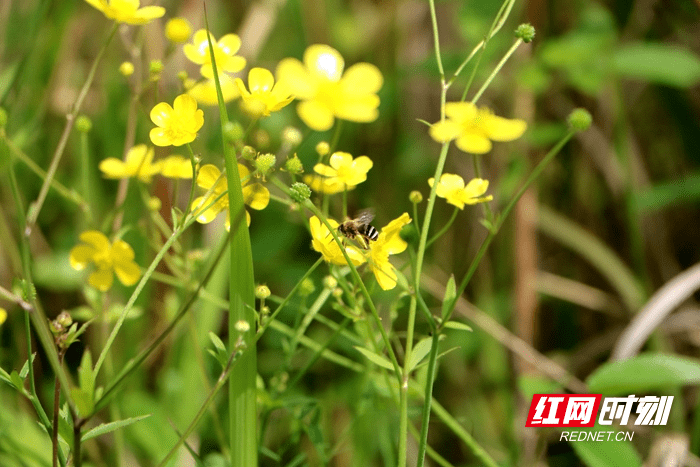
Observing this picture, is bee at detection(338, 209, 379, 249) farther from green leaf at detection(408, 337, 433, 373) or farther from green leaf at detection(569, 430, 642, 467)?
green leaf at detection(569, 430, 642, 467)

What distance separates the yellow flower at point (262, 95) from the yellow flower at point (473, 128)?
13cm

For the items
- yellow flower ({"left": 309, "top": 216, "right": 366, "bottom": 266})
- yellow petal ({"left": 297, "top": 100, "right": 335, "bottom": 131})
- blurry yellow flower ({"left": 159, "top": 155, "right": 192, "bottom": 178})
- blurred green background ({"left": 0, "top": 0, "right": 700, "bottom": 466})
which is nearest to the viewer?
yellow petal ({"left": 297, "top": 100, "right": 335, "bottom": 131})

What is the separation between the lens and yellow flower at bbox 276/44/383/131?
359mm

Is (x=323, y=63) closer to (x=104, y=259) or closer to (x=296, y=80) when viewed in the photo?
(x=296, y=80)

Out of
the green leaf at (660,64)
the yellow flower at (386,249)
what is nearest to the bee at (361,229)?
the yellow flower at (386,249)

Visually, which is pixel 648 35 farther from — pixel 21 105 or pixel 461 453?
Result: pixel 21 105

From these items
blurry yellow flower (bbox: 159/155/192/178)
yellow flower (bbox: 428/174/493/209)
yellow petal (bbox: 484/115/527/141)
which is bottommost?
blurry yellow flower (bbox: 159/155/192/178)

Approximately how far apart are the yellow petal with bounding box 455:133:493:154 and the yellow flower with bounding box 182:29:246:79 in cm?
24

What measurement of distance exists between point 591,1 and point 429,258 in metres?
0.68

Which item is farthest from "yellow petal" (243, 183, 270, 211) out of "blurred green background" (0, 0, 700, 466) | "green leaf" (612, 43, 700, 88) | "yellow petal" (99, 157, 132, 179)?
"green leaf" (612, 43, 700, 88)

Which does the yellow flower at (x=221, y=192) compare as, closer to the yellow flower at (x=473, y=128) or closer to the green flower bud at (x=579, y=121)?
the yellow flower at (x=473, y=128)

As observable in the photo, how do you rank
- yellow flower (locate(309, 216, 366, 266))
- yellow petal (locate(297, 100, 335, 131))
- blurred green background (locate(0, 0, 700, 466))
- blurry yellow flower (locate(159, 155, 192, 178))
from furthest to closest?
1. blurred green background (locate(0, 0, 700, 466))
2. blurry yellow flower (locate(159, 155, 192, 178))
3. yellow flower (locate(309, 216, 366, 266))
4. yellow petal (locate(297, 100, 335, 131))

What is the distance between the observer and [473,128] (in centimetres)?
42

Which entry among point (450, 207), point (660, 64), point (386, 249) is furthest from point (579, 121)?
point (450, 207)
